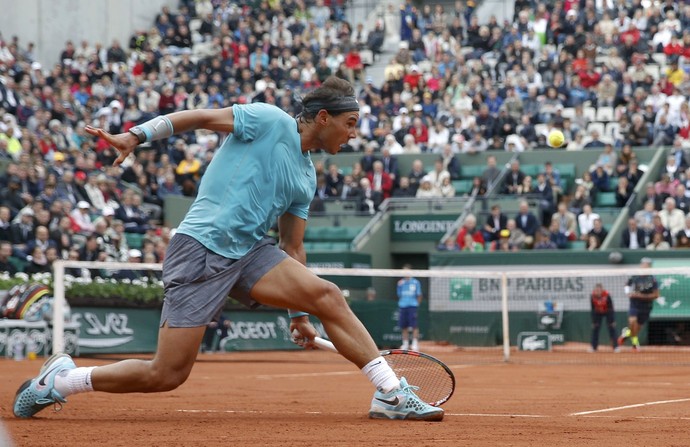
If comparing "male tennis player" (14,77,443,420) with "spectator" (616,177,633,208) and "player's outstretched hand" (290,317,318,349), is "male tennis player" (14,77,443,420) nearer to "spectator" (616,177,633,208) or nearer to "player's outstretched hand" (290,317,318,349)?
"player's outstretched hand" (290,317,318,349)

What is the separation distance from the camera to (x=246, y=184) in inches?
253

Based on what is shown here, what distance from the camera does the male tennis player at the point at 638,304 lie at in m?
19.4

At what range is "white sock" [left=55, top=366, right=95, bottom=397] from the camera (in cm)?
656

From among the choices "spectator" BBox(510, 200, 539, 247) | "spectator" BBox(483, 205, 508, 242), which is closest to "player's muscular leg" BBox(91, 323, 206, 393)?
"spectator" BBox(510, 200, 539, 247)

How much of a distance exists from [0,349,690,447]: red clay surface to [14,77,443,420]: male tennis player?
26 cm

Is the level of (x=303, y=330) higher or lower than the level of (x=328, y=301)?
lower

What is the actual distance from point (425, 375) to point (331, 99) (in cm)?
185

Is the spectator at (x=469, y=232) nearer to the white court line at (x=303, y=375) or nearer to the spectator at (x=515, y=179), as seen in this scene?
the spectator at (x=515, y=179)

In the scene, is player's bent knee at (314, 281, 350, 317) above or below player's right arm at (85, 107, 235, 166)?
below

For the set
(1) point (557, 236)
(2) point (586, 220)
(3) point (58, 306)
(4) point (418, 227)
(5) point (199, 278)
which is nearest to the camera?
(5) point (199, 278)

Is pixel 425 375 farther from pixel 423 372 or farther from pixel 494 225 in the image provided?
pixel 494 225

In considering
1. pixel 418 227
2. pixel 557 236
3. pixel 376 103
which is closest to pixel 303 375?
pixel 557 236

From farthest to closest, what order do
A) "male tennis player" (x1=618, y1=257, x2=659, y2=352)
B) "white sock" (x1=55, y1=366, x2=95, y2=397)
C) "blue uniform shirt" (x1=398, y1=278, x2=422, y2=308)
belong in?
1. "blue uniform shirt" (x1=398, y1=278, x2=422, y2=308)
2. "male tennis player" (x1=618, y1=257, x2=659, y2=352)
3. "white sock" (x1=55, y1=366, x2=95, y2=397)

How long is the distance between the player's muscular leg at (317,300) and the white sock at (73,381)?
105 centimetres
